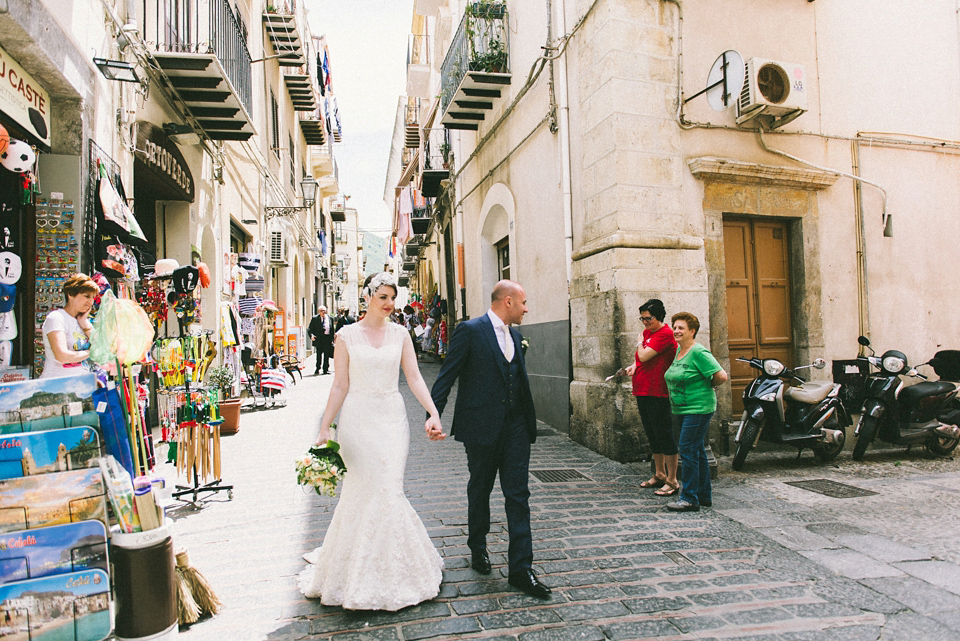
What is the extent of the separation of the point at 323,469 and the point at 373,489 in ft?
0.97

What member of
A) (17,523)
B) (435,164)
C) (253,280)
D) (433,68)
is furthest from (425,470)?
(433,68)

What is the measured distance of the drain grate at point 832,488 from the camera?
5562 mm

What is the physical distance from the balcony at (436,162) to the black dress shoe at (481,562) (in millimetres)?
14288

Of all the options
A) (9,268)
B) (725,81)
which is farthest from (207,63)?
(725,81)

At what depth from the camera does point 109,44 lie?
6.21 m

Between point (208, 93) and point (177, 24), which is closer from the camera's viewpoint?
point (177, 24)

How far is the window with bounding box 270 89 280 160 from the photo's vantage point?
50.6 ft

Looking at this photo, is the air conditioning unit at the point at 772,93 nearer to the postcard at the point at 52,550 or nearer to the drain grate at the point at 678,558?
the drain grate at the point at 678,558

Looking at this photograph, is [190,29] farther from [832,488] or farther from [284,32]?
[832,488]

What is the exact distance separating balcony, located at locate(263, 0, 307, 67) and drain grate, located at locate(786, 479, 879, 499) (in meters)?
13.2

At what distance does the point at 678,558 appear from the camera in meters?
3.94

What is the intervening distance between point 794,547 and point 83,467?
428 cm

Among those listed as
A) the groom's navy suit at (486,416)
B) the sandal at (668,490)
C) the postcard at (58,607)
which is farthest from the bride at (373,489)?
the sandal at (668,490)

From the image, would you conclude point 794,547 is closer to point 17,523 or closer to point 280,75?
point 17,523
